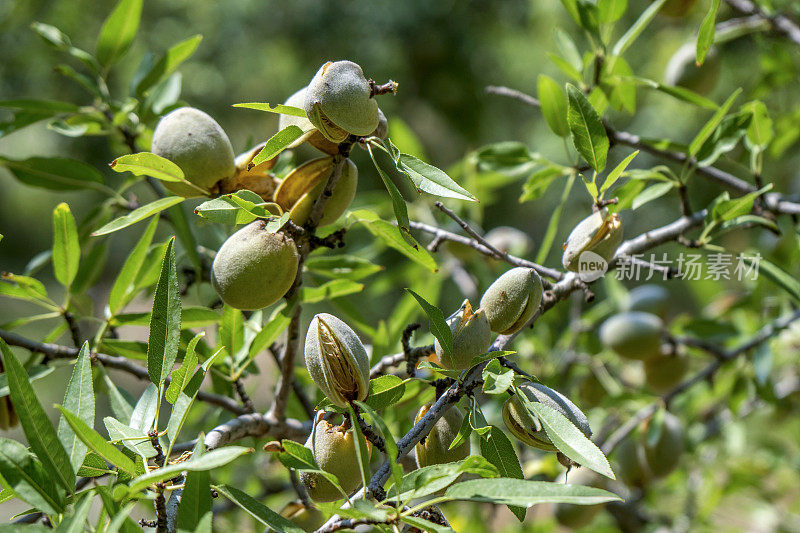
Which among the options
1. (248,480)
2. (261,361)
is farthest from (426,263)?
(261,361)

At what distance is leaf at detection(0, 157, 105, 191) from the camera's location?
0.65 m

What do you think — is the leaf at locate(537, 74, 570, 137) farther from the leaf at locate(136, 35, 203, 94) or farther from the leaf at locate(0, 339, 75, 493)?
the leaf at locate(0, 339, 75, 493)

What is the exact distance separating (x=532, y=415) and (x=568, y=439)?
1.6 inches

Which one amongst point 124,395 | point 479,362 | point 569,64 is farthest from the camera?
point 569,64

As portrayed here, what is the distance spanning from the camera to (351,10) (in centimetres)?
228

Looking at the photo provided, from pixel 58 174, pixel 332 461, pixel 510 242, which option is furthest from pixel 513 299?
pixel 510 242

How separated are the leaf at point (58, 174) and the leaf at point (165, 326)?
0.33 meters

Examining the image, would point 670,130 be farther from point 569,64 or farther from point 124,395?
point 124,395

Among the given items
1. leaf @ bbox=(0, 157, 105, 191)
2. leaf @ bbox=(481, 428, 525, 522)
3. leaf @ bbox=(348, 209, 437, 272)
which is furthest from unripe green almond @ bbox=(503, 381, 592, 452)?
leaf @ bbox=(0, 157, 105, 191)

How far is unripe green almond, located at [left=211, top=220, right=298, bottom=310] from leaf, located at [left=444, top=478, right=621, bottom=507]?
0.63ft

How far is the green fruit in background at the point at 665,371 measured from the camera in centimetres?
85

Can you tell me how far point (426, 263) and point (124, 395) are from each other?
28 centimetres

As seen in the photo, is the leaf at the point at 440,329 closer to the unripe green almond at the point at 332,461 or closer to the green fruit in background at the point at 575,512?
the unripe green almond at the point at 332,461

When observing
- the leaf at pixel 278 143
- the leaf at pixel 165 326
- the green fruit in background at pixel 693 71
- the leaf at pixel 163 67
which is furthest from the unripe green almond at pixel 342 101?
the green fruit in background at pixel 693 71
